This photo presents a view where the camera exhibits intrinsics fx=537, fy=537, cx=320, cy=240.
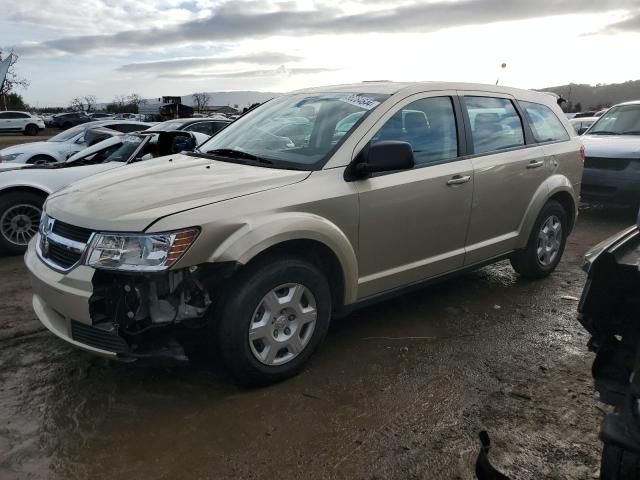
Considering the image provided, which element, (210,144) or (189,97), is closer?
(210,144)

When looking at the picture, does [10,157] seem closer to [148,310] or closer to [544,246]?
[148,310]

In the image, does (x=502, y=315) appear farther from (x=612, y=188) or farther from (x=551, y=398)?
(x=612, y=188)

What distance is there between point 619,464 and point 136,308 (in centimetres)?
226

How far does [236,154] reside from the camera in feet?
12.7

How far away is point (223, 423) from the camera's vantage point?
2898 millimetres

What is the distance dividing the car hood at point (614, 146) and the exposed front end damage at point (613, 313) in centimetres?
646

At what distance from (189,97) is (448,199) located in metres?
66.3

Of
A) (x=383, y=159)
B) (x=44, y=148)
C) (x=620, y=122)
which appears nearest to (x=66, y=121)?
(x=44, y=148)

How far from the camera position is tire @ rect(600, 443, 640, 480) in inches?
72.9

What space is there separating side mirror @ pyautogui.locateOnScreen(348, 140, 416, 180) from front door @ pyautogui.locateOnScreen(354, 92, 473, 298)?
94 mm

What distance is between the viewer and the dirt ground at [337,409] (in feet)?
8.49

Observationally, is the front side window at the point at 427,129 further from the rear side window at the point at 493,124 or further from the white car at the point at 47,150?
the white car at the point at 47,150

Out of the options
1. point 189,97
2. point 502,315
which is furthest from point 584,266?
point 189,97

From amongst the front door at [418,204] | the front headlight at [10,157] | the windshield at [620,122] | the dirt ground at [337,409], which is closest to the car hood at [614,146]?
the windshield at [620,122]
